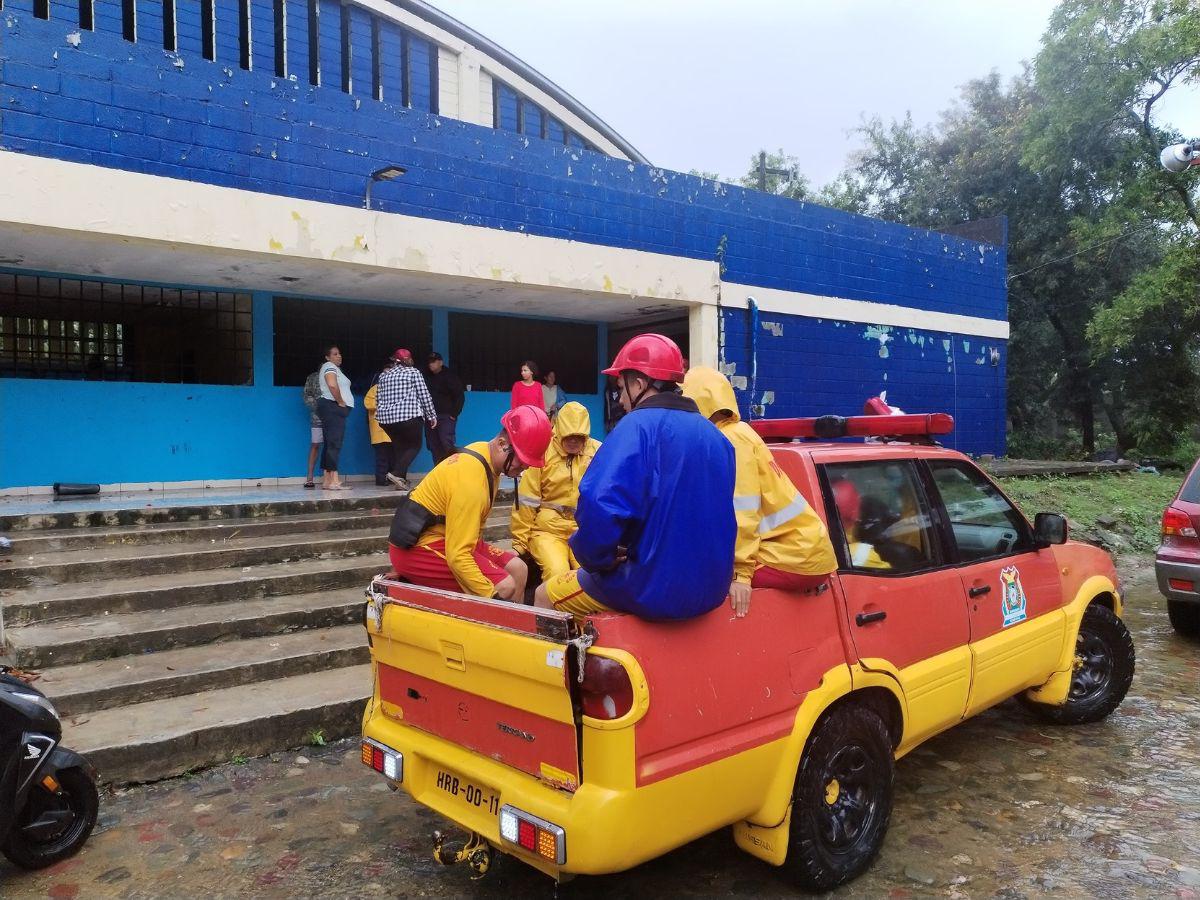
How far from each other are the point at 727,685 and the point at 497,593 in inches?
56.5

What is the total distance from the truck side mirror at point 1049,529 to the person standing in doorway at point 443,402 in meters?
7.20

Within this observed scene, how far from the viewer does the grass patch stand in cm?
1116

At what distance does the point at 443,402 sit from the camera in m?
10.4

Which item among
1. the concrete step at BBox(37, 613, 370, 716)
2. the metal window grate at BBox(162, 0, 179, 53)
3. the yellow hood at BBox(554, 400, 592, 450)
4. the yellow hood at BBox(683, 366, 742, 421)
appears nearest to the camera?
the yellow hood at BBox(683, 366, 742, 421)

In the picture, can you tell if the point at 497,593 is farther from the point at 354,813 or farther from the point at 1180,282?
the point at 1180,282

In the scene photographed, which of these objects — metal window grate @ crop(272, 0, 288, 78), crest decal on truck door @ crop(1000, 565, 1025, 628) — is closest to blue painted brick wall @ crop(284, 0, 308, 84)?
metal window grate @ crop(272, 0, 288, 78)

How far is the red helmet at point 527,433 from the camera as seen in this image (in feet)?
13.3

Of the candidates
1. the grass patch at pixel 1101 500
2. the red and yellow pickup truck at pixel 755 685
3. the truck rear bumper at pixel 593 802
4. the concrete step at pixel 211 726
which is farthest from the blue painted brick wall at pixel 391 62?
the truck rear bumper at pixel 593 802

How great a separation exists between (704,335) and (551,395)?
86.5 inches

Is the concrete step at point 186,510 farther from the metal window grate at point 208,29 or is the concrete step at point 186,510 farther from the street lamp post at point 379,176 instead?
the metal window grate at point 208,29

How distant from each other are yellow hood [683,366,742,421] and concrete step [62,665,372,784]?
2.72 metres

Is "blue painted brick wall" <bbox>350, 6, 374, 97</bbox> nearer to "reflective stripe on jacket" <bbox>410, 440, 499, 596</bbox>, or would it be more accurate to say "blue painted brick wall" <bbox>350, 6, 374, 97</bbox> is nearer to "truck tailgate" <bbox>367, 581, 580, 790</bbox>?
"reflective stripe on jacket" <bbox>410, 440, 499, 596</bbox>

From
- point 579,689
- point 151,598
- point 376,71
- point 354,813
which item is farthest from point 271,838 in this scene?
point 376,71

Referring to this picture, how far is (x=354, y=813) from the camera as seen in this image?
376 cm
